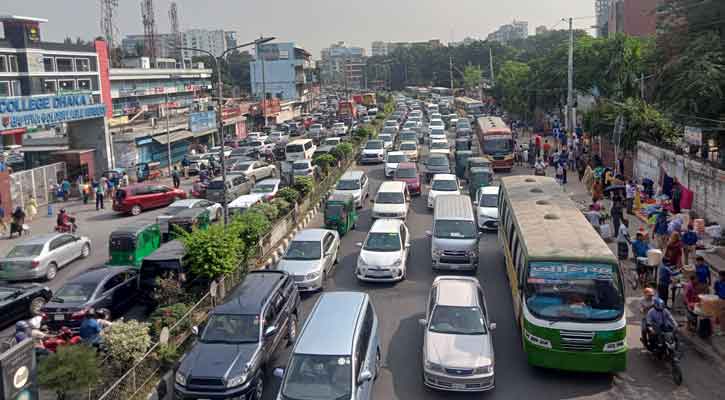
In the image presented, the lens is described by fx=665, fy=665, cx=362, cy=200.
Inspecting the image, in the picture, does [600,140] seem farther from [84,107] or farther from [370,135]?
[84,107]

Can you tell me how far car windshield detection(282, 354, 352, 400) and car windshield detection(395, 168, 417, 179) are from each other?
69.2 ft

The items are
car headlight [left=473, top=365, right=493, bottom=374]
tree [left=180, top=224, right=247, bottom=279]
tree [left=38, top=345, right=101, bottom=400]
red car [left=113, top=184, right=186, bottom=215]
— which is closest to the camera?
tree [left=38, top=345, right=101, bottom=400]

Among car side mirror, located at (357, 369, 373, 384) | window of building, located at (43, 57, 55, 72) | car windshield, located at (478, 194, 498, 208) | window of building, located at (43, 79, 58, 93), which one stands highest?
window of building, located at (43, 57, 55, 72)

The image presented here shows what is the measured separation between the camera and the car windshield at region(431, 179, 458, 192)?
27969mm

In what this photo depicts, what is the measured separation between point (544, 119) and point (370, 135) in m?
16.7

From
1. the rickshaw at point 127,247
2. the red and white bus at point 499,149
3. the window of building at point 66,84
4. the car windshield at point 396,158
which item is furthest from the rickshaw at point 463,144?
the window of building at point 66,84

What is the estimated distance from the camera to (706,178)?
21719 mm

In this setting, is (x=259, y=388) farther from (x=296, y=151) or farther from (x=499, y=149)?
(x=296, y=151)

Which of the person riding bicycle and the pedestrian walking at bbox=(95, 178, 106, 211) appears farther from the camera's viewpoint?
the pedestrian walking at bbox=(95, 178, 106, 211)

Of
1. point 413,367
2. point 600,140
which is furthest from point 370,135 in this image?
point 413,367

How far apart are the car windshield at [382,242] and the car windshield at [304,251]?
4.71 feet

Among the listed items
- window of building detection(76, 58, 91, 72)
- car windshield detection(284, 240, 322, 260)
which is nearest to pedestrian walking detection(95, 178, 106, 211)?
window of building detection(76, 58, 91, 72)

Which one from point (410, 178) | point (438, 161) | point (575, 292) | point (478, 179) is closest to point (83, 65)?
point (438, 161)

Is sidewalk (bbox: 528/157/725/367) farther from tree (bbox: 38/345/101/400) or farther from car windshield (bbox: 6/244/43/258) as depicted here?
car windshield (bbox: 6/244/43/258)
